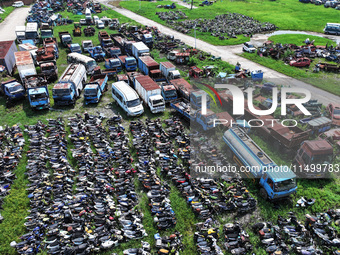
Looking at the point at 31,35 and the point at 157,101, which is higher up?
the point at 31,35

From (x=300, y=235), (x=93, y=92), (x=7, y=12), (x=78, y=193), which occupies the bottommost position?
(x=300, y=235)

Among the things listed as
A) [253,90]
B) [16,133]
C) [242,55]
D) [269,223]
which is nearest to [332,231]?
[269,223]

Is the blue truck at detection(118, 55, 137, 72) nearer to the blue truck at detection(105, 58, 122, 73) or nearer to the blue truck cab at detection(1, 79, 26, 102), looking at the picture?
the blue truck at detection(105, 58, 122, 73)

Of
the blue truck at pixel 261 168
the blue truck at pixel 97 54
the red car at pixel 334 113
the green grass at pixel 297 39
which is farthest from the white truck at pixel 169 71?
the green grass at pixel 297 39

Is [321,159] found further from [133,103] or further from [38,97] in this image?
[38,97]

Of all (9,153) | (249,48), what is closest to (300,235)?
(9,153)

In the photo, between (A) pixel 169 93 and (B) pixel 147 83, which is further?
(B) pixel 147 83
